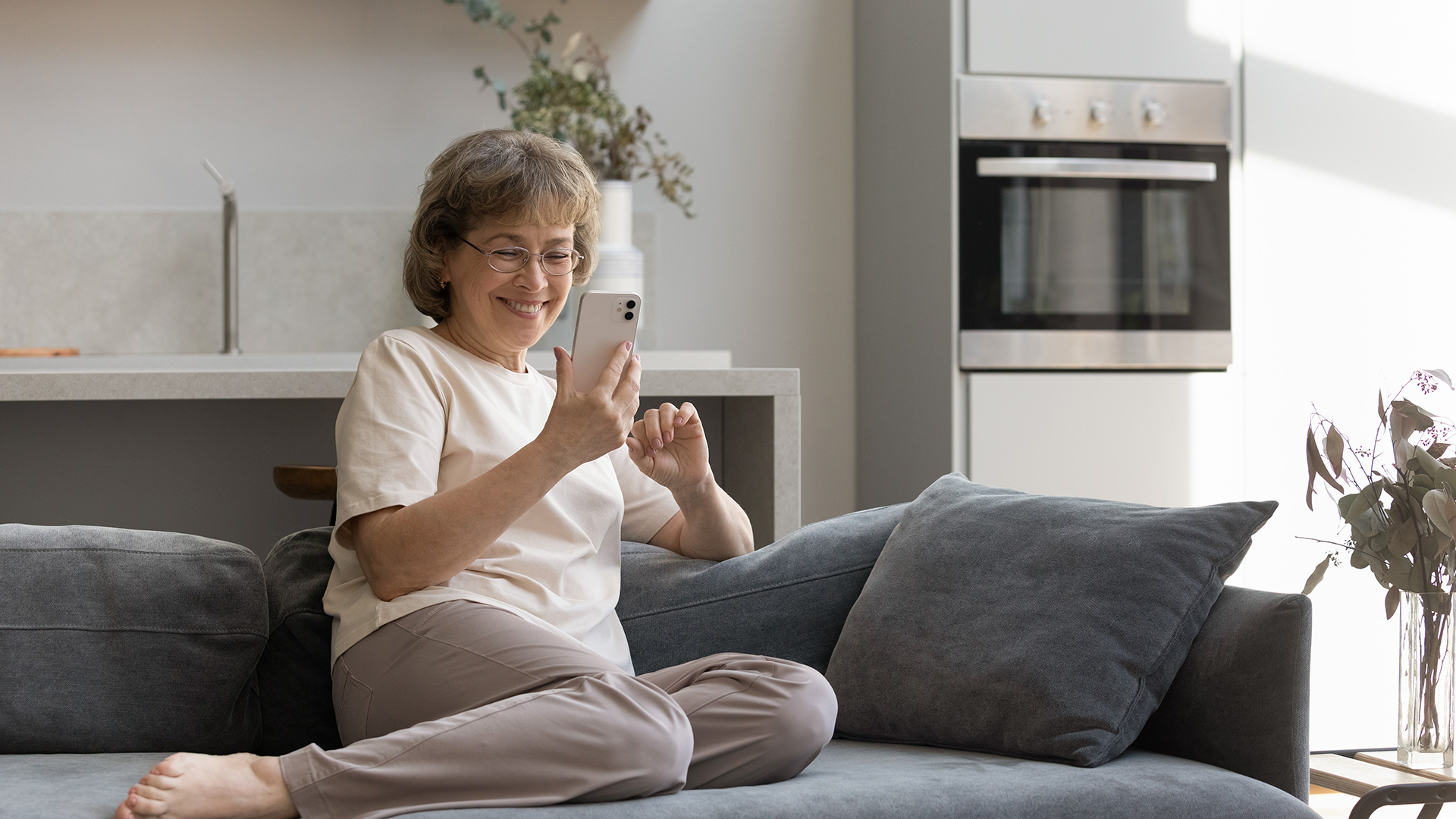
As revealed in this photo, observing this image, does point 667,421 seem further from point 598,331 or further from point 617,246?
point 617,246

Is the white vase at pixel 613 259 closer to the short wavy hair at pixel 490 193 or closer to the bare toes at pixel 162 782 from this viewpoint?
the short wavy hair at pixel 490 193

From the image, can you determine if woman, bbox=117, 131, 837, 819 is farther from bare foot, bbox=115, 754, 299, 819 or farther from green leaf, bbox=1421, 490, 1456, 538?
green leaf, bbox=1421, 490, 1456, 538

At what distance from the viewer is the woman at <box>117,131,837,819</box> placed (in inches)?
51.9

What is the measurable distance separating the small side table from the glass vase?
46 mm

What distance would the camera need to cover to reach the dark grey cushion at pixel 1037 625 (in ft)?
5.03

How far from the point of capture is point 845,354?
3.81 m

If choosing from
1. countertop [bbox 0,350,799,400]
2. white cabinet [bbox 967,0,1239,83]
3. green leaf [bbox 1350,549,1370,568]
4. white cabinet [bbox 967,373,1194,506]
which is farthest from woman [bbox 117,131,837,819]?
white cabinet [bbox 967,0,1239,83]

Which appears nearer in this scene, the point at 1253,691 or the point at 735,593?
the point at 1253,691

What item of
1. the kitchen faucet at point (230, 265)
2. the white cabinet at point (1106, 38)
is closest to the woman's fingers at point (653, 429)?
the white cabinet at point (1106, 38)

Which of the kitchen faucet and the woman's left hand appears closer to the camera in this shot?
the woman's left hand

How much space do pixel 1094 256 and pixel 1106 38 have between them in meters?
0.53

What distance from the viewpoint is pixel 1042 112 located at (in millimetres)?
3076

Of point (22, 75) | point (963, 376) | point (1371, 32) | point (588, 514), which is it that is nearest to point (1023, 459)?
point (963, 376)

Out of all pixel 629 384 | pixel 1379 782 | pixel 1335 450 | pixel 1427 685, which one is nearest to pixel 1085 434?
pixel 1335 450
